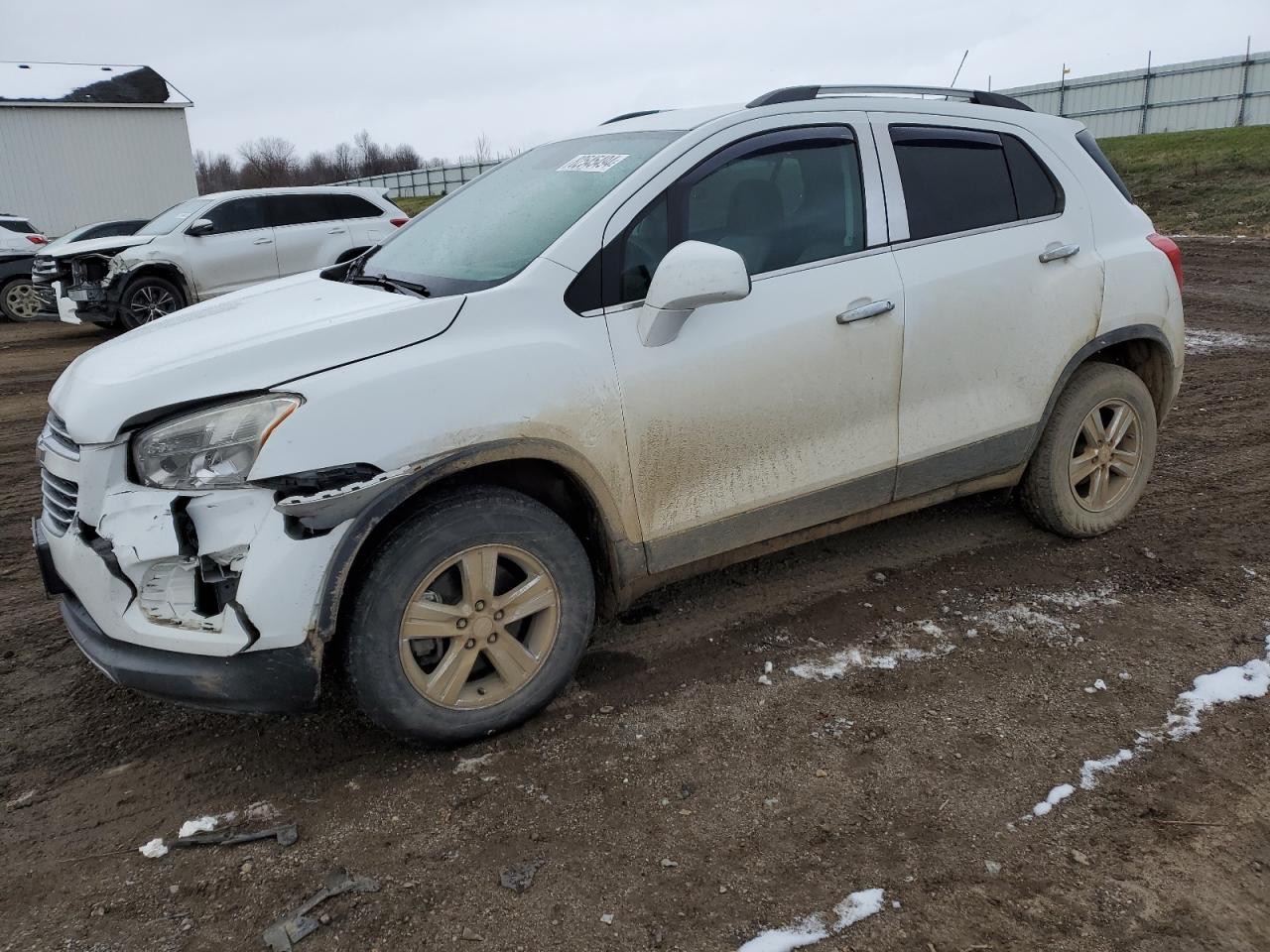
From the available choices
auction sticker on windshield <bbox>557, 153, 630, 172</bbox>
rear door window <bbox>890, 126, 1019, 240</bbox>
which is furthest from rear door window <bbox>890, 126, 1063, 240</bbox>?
auction sticker on windshield <bbox>557, 153, 630, 172</bbox>

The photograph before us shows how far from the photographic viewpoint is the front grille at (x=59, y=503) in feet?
9.14

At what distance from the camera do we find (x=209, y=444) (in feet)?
8.65

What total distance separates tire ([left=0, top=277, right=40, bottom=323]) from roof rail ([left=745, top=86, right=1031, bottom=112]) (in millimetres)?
14389

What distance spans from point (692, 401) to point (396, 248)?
4.86 feet

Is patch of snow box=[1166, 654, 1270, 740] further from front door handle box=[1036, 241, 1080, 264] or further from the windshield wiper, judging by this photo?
the windshield wiper

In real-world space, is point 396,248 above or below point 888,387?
above

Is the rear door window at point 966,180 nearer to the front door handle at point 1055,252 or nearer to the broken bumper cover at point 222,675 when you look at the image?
the front door handle at point 1055,252

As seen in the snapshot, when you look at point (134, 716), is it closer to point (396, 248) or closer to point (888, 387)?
point (396, 248)

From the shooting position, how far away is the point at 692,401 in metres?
3.18

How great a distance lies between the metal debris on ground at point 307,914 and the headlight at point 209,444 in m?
1.08

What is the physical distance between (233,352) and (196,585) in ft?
2.15

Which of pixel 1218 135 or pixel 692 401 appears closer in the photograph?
pixel 692 401

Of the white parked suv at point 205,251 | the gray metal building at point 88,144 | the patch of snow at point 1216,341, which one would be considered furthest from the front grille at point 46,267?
the gray metal building at point 88,144

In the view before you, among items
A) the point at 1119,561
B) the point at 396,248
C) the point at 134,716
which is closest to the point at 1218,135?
the point at 1119,561
